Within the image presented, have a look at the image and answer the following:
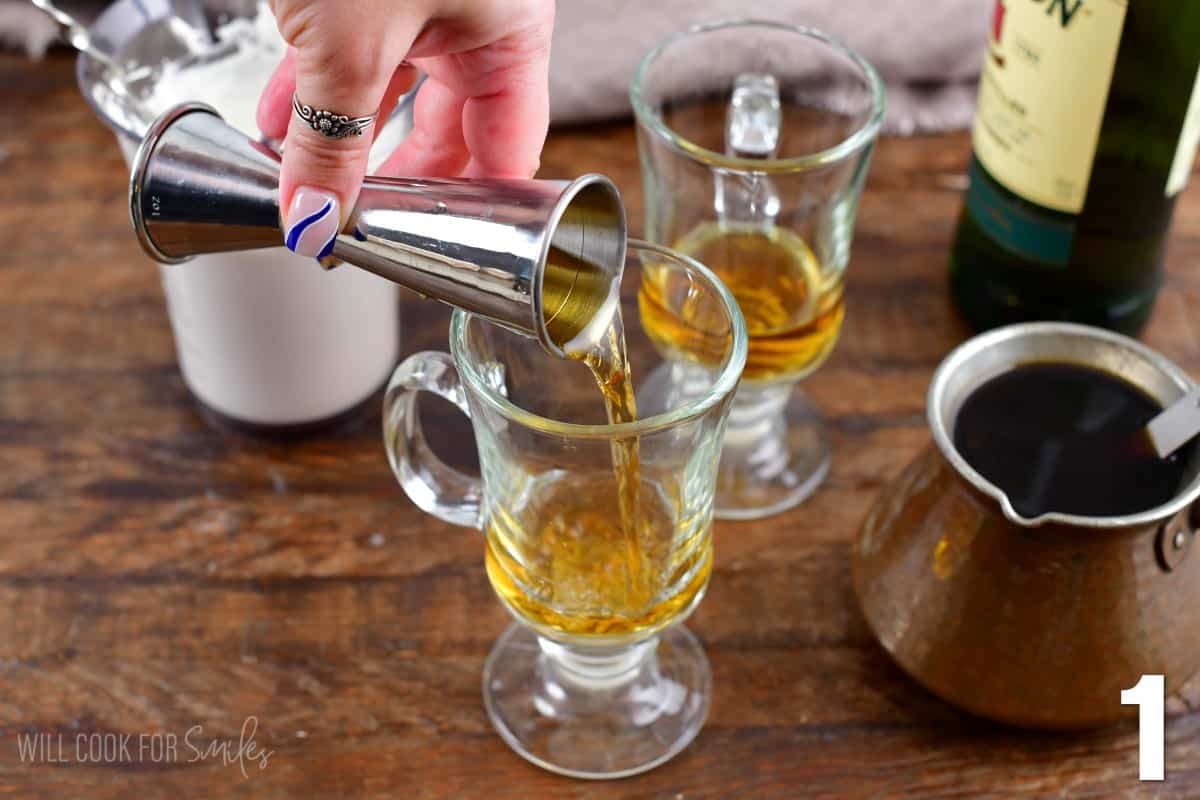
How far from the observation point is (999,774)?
58 cm

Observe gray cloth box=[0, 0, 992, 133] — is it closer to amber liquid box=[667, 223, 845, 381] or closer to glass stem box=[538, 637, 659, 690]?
amber liquid box=[667, 223, 845, 381]

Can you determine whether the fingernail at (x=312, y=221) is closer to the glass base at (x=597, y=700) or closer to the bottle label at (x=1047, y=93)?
the glass base at (x=597, y=700)

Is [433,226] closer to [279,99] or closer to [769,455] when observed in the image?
[279,99]

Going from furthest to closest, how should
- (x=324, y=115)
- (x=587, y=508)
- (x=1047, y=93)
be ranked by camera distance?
(x=1047, y=93), (x=587, y=508), (x=324, y=115)

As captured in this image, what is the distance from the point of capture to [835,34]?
0.91 m

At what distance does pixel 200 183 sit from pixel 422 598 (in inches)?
9.2

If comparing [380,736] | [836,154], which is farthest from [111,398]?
[836,154]

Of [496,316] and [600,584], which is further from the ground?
[496,316]

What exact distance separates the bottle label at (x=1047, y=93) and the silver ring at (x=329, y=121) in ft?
1.13

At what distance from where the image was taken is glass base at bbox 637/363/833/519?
2.29 feet

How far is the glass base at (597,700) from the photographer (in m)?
0.59

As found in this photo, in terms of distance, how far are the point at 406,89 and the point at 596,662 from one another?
263 mm

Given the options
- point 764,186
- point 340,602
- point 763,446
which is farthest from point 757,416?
point 340,602

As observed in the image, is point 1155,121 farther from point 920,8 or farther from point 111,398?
point 111,398
